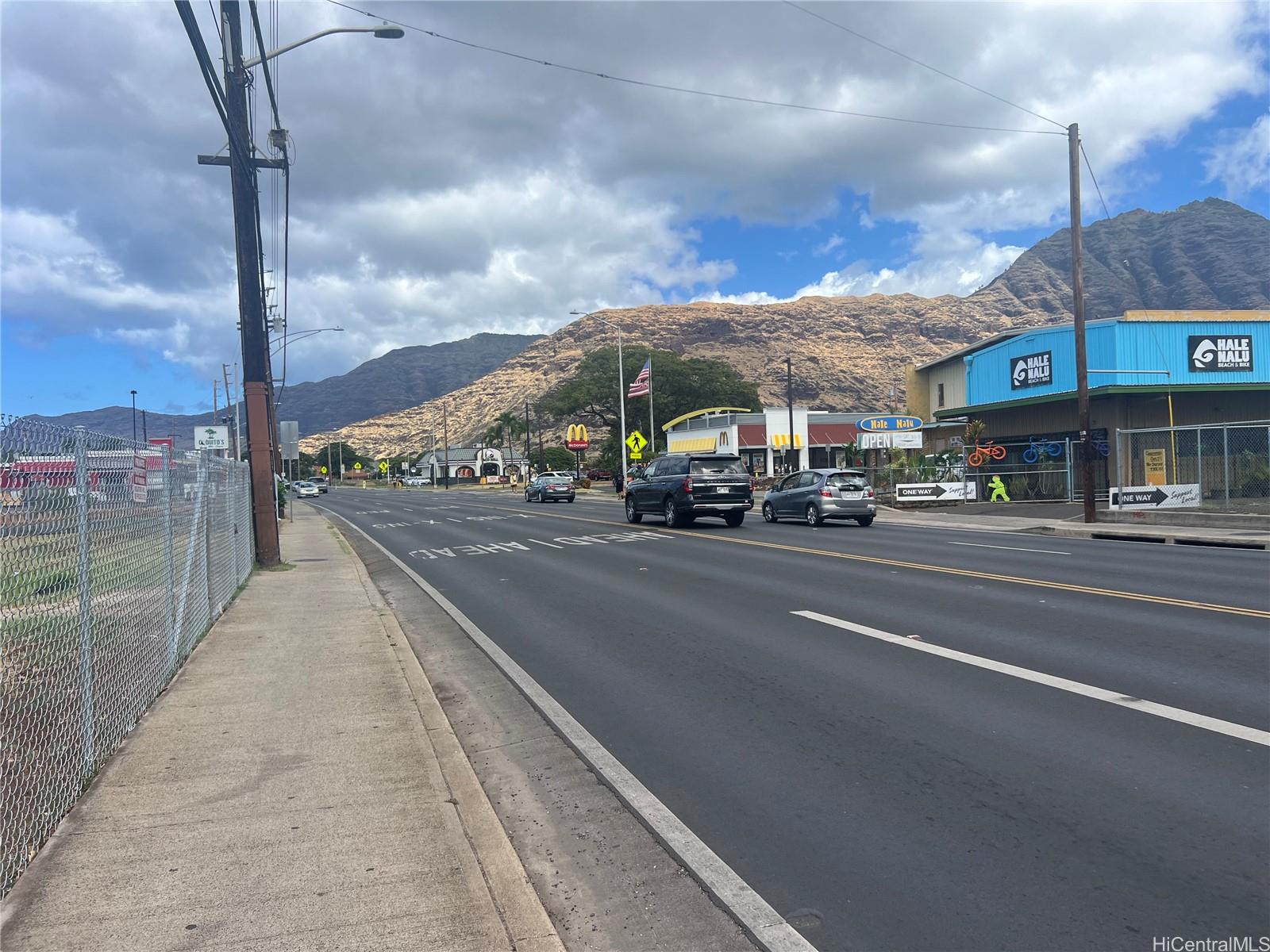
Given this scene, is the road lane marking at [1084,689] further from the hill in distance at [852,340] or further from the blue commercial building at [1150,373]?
the hill in distance at [852,340]

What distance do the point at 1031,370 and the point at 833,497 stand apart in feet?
59.7

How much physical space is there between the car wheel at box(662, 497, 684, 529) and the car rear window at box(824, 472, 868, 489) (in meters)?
4.06

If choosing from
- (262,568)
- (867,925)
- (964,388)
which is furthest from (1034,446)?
(867,925)

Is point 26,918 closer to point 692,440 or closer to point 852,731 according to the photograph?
point 852,731

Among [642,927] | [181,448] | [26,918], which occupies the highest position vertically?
[181,448]

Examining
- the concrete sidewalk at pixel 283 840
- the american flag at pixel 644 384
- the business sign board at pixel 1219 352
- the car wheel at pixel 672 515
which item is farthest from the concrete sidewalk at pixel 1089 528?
the american flag at pixel 644 384

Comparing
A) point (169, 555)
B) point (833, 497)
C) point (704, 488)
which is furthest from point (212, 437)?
point (169, 555)

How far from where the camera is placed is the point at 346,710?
6680 mm

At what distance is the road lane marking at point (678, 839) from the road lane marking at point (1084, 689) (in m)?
3.47

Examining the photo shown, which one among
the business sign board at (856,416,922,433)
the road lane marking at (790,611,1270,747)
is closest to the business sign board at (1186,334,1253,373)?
the business sign board at (856,416,922,433)

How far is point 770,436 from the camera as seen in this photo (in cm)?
6353

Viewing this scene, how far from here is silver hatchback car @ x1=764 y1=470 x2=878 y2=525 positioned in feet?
78.6

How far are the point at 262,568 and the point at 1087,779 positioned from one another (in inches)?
583

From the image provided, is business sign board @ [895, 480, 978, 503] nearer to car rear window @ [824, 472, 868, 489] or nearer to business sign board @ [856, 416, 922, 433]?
business sign board @ [856, 416, 922, 433]
